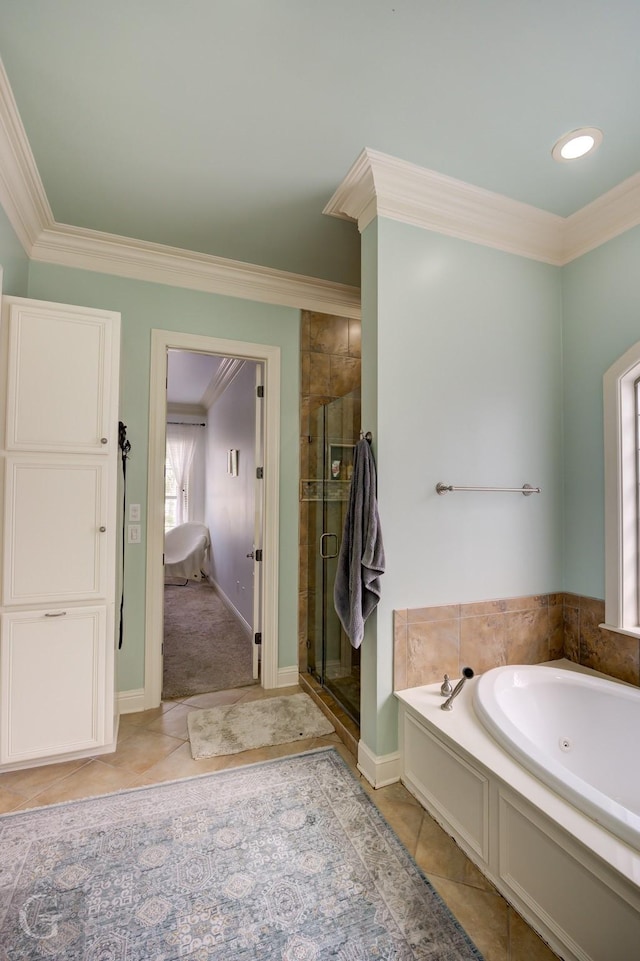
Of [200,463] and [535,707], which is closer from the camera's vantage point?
[535,707]

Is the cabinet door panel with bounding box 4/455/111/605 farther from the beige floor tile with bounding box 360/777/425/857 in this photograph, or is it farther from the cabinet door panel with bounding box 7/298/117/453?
the beige floor tile with bounding box 360/777/425/857

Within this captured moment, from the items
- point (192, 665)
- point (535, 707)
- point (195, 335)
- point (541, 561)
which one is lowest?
point (192, 665)

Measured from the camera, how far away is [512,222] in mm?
2232

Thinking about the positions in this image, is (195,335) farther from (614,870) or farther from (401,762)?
(614,870)

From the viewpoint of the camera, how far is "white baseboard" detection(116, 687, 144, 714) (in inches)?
101

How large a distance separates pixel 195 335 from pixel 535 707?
2.75 meters

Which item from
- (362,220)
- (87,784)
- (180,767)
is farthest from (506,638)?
(362,220)

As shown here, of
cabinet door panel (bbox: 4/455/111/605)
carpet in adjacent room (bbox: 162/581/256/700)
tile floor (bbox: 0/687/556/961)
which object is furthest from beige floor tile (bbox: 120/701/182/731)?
cabinet door panel (bbox: 4/455/111/605)

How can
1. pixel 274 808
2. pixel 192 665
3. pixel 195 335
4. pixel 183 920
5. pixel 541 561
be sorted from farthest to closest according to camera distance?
pixel 192 665 → pixel 195 335 → pixel 541 561 → pixel 274 808 → pixel 183 920

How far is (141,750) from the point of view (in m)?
2.21

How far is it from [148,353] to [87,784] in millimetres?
2260

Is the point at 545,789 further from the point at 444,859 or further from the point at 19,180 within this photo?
the point at 19,180

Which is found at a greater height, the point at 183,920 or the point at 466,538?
the point at 466,538

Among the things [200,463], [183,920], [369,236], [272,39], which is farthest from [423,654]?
[200,463]
